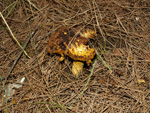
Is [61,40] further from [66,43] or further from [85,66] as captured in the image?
[85,66]

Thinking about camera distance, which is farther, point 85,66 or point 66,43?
point 85,66

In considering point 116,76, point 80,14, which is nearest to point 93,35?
point 80,14

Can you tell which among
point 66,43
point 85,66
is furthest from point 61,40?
point 85,66

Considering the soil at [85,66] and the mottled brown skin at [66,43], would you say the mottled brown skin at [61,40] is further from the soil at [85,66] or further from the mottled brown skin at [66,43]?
the soil at [85,66]

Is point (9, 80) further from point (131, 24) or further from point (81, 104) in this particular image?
point (131, 24)

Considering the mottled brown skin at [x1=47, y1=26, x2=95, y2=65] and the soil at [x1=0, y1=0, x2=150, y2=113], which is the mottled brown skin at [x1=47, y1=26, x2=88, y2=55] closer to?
the mottled brown skin at [x1=47, y1=26, x2=95, y2=65]

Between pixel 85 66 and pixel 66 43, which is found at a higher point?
pixel 66 43

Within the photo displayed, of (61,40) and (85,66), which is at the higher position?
(61,40)

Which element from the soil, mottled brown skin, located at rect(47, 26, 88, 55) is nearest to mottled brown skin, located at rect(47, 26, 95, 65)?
mottled brown skin, located at rect(47, 26, 88, 55)
